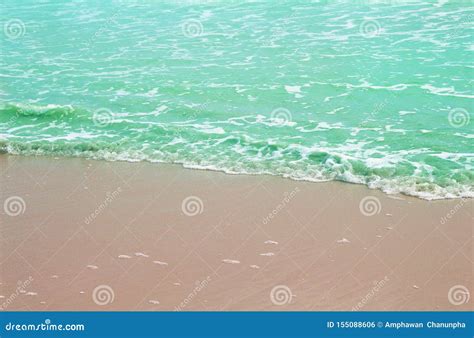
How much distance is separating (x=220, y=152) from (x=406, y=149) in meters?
3.60

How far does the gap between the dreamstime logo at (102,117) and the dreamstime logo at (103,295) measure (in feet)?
21.6

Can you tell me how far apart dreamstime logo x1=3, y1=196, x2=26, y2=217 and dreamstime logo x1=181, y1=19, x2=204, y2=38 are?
11832mm

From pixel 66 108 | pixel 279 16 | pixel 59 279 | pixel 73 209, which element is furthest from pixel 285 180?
pixel 279 16

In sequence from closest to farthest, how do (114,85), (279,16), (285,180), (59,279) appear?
(59,279) → (285,180) → (114,85) → (279,16)

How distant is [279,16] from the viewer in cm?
2250

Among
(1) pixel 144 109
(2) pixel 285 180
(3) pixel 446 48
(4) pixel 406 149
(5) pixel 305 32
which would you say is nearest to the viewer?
(2) pixel 285 180

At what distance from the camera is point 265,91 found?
15.1 m

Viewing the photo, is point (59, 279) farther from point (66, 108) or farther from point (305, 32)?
point (305, 32)

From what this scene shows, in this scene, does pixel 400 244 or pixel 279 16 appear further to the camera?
pixel 279 16
